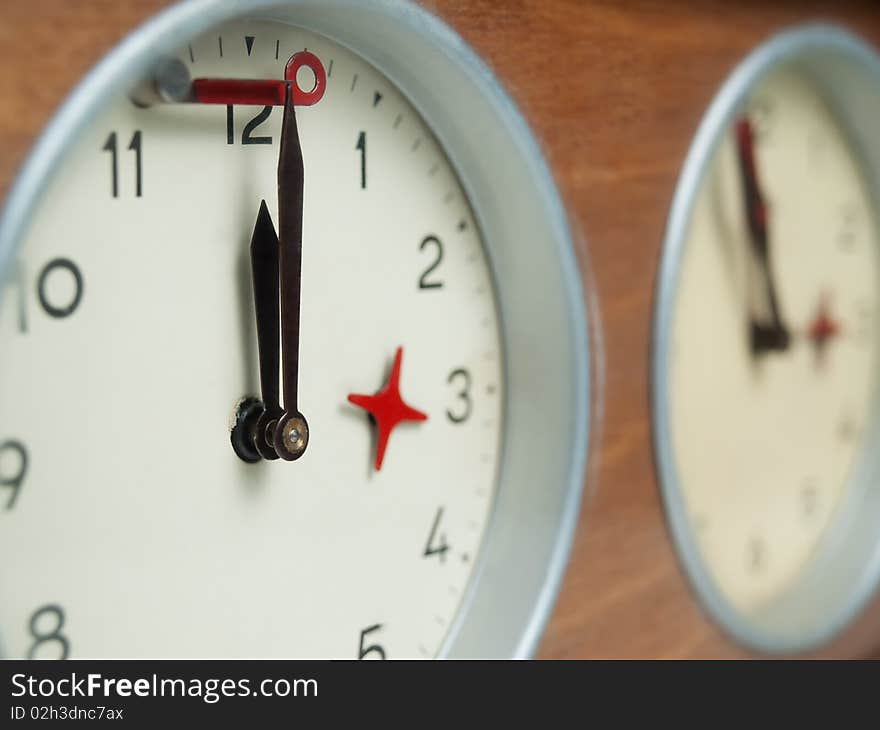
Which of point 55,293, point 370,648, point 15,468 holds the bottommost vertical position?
point 370,648

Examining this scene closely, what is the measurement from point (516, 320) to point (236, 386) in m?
0.30

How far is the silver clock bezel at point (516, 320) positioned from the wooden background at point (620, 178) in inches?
1.1

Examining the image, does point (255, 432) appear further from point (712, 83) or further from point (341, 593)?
point (712, 83)

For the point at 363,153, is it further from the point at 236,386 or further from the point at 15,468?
the point at 15,468

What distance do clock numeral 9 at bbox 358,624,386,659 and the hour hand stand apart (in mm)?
239

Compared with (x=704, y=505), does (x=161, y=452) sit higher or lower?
higher

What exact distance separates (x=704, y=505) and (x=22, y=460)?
0.82 meters

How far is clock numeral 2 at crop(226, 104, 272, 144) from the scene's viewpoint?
2.95 feet

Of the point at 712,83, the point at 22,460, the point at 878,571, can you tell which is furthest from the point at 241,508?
the point at 878,571

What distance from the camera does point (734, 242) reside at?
4.64 feet

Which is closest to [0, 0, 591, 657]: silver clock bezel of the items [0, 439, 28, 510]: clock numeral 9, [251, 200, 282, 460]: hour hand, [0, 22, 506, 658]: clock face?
[0, 22, 506, 658]: clock face

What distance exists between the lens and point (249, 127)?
91 centimetres

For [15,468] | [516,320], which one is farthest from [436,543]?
[15,468]

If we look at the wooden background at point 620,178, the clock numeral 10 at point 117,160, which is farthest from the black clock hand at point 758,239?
the clock numeral 10 at point 117,160
